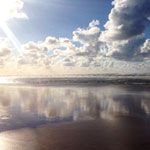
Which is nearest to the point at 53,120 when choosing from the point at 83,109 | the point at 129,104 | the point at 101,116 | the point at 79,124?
the point at 79,124

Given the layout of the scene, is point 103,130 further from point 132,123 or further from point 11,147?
point 11,147

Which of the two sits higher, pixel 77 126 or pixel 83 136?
pixel 77 126

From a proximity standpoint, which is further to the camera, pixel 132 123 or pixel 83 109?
pixel 83 109

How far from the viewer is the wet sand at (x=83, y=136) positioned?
20.8 m

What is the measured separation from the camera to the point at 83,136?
23.3 meters

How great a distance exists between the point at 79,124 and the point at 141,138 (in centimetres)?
627

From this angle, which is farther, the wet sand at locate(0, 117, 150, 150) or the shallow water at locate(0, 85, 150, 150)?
the shallow water at locate(0, 85, 150, 150)

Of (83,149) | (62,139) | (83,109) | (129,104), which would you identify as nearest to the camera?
(83,149)

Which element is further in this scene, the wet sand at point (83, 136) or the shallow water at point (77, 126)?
the shallow water at point (77, 126)

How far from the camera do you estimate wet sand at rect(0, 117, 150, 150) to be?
819 inches

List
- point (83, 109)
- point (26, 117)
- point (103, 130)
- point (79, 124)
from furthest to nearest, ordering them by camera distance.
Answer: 1. point (83, 109)
2. point (26, 117)
3. point (79, 124)
4. point (103, 130)

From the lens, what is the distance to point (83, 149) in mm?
20141

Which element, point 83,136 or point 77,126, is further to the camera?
point 77,126

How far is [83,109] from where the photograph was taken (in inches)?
1428
